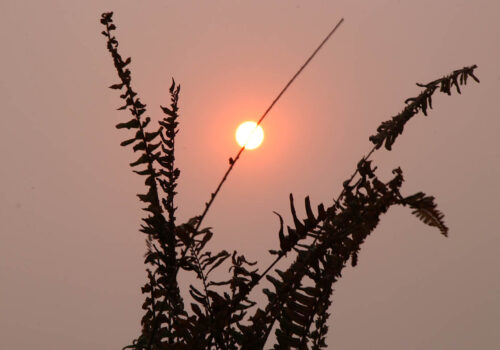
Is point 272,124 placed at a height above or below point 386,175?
above

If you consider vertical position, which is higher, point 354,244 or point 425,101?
point 425,101

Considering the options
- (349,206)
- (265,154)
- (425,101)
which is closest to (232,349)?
(349,206)

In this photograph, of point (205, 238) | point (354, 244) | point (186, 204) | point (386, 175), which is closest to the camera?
→ point (354, 244)

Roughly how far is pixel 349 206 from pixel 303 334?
0.79ft

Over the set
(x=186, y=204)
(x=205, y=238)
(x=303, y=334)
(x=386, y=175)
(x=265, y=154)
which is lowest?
(x=303, y=334)

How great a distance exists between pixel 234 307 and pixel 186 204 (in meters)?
6.82

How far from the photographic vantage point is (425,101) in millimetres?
999

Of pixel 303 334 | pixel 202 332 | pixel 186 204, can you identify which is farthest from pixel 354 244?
pixel 186 204

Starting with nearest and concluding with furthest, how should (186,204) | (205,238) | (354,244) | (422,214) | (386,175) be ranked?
(422,214)
(354,244)
(205,238)
(386,175)
(186,204)

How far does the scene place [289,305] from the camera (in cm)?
95

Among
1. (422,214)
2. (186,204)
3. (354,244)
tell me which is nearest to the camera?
(422,214)

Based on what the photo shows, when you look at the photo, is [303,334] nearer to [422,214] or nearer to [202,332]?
[202,332]

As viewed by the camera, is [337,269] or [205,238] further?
[205,238]

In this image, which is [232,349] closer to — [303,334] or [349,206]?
[303,334]
